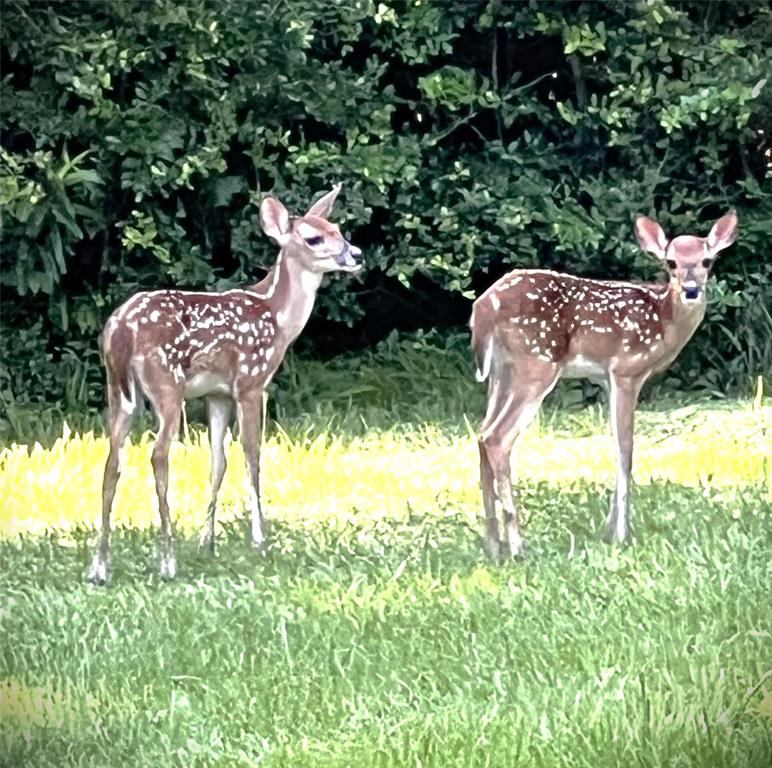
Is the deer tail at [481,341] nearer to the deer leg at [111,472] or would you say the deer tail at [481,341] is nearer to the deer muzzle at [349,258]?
the deer muzzle at [349,258]

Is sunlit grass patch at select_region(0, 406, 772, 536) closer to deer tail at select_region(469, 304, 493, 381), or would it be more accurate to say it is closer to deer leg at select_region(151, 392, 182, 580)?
deer leg at select_region(151, 392, 182, 580)

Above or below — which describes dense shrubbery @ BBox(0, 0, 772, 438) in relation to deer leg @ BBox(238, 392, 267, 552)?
above

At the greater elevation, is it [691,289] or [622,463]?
[691,289]

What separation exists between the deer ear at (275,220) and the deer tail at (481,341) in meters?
0.39

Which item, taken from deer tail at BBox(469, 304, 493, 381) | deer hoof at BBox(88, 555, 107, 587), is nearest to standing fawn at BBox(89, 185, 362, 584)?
deer hoof at BBox(88, 555, 107, 587)

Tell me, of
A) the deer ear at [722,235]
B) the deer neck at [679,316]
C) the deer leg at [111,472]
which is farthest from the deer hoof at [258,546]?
the deer ear at [722,235]

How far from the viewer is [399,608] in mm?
3637

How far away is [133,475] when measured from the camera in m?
3.61

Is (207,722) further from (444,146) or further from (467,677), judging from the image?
(444,146)

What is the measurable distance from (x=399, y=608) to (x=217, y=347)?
1.95ft

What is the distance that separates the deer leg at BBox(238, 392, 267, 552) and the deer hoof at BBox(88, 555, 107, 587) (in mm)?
282

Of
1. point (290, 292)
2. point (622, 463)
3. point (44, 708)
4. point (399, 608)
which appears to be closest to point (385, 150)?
point (290, 292)

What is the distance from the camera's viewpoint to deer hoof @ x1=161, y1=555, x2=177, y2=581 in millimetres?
3641

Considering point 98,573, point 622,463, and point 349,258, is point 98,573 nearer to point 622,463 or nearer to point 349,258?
point 349,258
